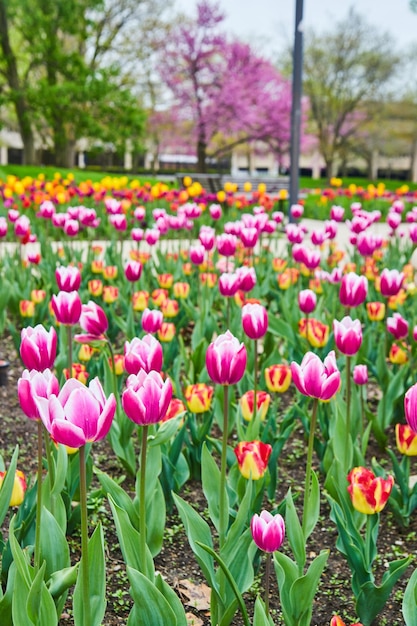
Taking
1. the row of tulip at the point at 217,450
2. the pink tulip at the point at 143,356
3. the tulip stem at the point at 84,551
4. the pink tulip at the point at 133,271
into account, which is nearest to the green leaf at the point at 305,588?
the row of tulip at the point at 217,450

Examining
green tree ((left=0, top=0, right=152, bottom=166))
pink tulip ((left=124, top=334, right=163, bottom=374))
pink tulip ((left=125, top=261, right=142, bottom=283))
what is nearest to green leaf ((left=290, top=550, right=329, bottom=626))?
pink tulip ((left=124, top=334, right=163, bottom=374))

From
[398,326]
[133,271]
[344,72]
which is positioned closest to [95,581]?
[398,326]

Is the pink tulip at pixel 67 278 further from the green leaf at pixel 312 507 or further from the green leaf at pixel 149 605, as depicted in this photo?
the green leaf at pixel 149 605

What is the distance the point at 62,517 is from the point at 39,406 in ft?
2.24

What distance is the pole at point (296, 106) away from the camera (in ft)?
27.1

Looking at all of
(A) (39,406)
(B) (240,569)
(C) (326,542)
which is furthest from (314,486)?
(A) (39,406)

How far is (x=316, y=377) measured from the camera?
1654 mm

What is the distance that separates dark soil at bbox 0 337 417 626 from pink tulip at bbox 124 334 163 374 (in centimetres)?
73

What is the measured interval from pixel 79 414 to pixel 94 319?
1.16 metres

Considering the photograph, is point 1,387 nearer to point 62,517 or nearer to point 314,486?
point 62,517

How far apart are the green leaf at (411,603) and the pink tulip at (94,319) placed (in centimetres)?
127

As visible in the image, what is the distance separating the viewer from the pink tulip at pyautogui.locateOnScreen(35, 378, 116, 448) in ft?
4.18

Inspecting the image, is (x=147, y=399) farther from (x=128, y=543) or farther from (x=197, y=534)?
(x=197, y=534)

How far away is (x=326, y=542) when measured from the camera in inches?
95.3
